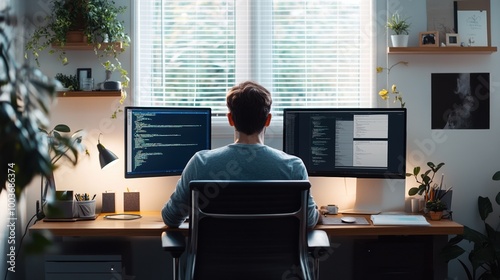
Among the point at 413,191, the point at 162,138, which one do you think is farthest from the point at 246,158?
the point at 413,191

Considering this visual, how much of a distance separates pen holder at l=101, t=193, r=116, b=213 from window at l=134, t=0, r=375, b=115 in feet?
1.83

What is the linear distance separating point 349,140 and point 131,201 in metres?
1.22

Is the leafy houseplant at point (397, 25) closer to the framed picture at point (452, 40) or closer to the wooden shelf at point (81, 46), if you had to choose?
the framed picture at point (452, 40)

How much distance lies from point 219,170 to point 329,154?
1229 millimetres

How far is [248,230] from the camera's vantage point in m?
2.38

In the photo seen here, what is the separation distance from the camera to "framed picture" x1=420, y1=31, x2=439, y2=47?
12.3ft

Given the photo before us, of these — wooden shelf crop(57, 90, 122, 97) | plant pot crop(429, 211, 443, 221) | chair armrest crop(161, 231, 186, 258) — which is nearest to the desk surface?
plant pot crop(429, 211, 443, 221)

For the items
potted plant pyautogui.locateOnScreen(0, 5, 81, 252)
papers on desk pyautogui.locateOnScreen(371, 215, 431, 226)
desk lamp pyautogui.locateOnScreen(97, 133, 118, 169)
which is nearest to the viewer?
potted plant pyautogui.locateOnScreen(0, 5, 81, 252)

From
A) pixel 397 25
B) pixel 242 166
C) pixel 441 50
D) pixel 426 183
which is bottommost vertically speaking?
pixel 426 183

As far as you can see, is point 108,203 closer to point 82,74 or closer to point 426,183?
point 82,74

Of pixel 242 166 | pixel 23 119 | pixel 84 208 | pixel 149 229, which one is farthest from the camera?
pixel 84 208

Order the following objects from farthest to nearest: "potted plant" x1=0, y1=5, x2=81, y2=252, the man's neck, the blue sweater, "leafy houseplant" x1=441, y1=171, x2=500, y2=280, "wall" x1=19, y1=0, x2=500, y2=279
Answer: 1. "wall" x1=19, y1=0, x2=500, y2=279
2. "leafy houseplant" x1=441, y1=171, x2=500, y2=280
3. the man's neck
4. the blue sweater
5. "potted plant" x1=0, y1=5, x2=81, y2=252

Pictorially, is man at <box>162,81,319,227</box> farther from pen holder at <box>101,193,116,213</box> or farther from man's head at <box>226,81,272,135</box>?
pen holder at <box>101,193,116,213</box>

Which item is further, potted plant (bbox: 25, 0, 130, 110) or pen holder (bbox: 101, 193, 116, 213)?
pen holder (bbox: 101, 193, 116, 213)
